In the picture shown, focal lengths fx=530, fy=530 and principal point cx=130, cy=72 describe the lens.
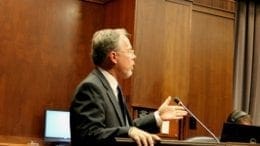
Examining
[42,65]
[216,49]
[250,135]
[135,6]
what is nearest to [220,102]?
[216,49]

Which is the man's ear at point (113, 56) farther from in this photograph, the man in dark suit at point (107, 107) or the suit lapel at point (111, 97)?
the suit lapel at point (111, 97)

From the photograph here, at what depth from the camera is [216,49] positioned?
6.64 m

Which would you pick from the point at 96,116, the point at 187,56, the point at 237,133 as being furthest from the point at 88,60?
the point at 96,116

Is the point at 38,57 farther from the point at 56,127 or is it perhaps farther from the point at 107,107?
the point at 107,107

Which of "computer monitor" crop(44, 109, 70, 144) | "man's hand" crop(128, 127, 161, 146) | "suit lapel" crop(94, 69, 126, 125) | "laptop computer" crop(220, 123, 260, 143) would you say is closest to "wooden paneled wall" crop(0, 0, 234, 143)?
"computer monitor" crop(44, 109, 70, 144)

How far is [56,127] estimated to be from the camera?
5.62 metres

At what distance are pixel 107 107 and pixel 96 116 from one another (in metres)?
0.12

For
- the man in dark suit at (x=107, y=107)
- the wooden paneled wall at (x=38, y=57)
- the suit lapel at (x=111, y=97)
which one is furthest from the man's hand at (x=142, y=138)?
the wooden paneled wall at (x=38, y=57)

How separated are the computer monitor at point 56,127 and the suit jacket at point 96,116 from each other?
3.08 m

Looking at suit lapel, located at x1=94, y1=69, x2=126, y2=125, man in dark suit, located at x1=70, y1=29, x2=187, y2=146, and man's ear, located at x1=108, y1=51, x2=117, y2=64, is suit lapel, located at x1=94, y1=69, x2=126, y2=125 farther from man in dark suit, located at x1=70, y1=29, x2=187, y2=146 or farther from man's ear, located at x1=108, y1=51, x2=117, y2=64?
man's ear, located at x1=108, y1=51, x2=117, y2=64

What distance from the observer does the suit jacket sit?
2.22 metres

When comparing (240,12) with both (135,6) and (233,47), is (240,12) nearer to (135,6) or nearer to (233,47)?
(233,47)

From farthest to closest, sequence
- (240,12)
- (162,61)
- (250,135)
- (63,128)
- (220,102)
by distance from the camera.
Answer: (240,12)
(220,102)
(162,61)
(63,128)
(250,135)

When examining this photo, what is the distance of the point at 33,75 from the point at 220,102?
233 cm
